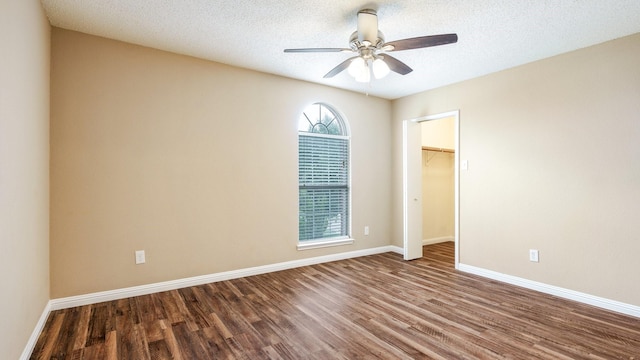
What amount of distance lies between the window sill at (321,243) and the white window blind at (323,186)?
9 centimetres

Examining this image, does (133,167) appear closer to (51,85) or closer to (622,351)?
(51,85)

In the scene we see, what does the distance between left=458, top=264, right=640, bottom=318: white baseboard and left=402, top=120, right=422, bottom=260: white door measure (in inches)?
28.4

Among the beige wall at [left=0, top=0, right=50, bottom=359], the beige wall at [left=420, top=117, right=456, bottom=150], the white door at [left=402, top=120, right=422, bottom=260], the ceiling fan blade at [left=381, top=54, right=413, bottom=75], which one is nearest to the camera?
the beige wall at [left=0, top=0, right=50, bottom=359]

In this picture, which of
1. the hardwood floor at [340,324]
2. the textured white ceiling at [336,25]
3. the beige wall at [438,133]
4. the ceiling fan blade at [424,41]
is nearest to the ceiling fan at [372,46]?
the ceiling fan blade at [424,41]

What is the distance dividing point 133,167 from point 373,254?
343 centimetres

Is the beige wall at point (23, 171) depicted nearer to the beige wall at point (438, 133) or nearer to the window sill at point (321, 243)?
the window sill at point (321, 243)

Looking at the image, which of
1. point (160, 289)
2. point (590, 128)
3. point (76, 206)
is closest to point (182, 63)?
point (76, 206)

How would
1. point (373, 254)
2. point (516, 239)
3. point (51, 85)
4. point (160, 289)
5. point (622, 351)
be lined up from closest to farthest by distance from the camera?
point (622, 351) → point (51, 85) → point (160, 289) → point (516, 239) → point (373, 254)

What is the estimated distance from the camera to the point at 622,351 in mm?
2115

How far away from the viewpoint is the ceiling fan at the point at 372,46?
2221 mm

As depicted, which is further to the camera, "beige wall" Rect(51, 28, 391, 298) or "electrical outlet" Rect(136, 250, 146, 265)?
"electrical outlet" Rect(136, 250, 146, 265)

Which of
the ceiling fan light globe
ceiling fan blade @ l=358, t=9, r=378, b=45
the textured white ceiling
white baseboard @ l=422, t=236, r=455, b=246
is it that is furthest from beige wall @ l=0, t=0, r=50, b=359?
white baseboard @ l=422, t=236, r=455, b=246

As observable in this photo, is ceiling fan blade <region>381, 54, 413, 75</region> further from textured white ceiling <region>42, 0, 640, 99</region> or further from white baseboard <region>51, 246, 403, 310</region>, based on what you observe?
white baseboard <region>51, 246, 403, 310</region>

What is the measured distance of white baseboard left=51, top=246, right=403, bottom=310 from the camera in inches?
109
